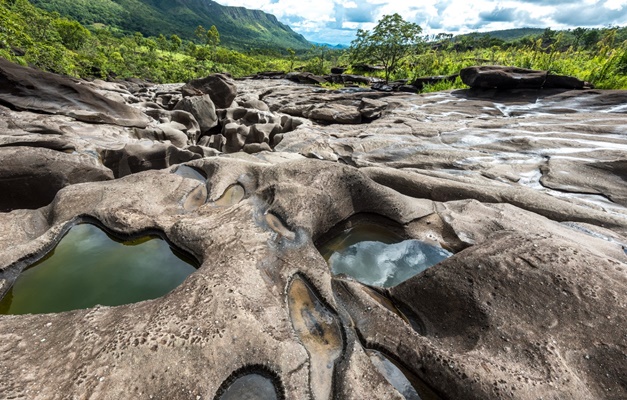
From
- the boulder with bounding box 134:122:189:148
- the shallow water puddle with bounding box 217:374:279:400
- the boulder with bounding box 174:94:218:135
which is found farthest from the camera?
the boulder with bounding box 174:94:218:135

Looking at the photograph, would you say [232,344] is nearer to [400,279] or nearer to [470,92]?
[400,279]

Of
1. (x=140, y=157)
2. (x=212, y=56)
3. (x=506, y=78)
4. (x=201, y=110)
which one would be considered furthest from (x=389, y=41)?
(x=212, y=56)

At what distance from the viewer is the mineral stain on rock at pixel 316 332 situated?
282 centimetres

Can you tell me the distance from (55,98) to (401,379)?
1508cm

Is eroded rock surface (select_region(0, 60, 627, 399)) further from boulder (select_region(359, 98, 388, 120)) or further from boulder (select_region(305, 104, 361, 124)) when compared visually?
boulder (select_region(359, 98, 388, 120))

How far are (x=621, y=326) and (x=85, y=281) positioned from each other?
6659 millimetres

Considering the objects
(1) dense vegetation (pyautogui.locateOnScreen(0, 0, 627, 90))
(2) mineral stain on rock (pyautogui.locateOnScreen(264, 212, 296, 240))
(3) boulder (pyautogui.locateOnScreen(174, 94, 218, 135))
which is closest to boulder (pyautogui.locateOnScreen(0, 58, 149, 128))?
(3) boulder (pyautogui.locateOnScreen(174, 94, 218, 135))

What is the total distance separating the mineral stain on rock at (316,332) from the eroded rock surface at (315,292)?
0.02 metres

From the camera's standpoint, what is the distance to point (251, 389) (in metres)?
2.71

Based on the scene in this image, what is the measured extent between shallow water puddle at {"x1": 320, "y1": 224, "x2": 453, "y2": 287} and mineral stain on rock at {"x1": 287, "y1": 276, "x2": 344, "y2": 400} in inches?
47.7

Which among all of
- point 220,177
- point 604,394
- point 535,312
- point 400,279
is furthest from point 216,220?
point 604,394

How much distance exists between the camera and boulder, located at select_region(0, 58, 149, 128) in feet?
34.1

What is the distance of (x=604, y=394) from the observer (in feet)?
8.45

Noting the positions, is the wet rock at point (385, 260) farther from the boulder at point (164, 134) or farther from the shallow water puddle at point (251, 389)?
the boulder at point (164, 134)
